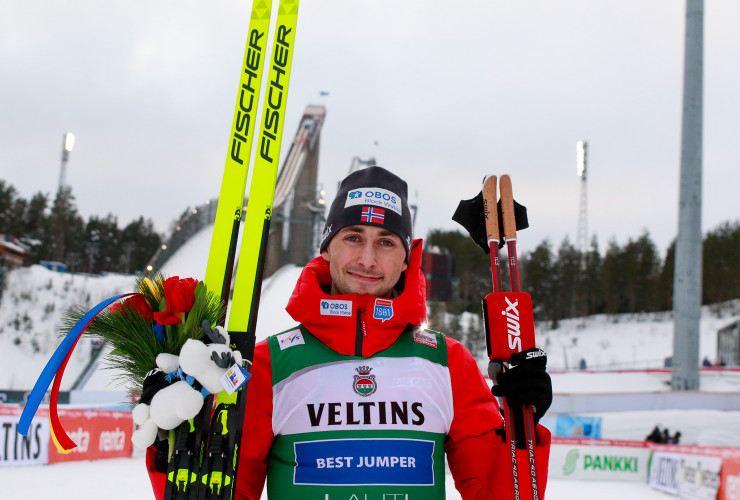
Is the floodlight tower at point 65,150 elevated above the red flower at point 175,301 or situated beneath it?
elevated above

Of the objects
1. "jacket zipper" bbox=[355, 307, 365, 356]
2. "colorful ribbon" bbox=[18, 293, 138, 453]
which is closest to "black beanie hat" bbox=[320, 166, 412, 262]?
"jacket zipper" bbox=[355, 307, 365, 356]

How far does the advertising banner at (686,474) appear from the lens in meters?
9.52

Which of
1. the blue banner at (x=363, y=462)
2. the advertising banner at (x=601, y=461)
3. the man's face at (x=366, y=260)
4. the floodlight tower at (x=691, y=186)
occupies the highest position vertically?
the floodlight tower at (x=691, y=186)

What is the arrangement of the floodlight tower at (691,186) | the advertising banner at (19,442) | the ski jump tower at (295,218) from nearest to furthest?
the advertising banner at (19,442)
the floodlight tower at (691,186)
the ski jump tower at (295,218)

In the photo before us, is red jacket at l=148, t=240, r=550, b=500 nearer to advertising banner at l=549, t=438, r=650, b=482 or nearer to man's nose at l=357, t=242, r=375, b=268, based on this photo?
man's nose at l=357, t=242, r=375, b=268

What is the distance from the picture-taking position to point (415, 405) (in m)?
2.13

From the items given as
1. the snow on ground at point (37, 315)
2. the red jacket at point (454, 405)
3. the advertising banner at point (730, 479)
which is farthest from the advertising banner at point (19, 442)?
the snow on ground at point (37, 315)

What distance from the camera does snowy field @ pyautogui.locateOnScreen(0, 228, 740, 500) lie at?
945cm

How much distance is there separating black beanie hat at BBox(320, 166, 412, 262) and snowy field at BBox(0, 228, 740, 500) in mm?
1037

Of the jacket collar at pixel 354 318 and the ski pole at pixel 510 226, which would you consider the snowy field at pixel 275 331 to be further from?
the ski pole at pixel 510 226

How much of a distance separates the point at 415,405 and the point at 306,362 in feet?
1.34

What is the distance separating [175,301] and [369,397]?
0.72 metres

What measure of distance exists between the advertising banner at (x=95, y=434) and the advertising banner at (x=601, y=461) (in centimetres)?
876

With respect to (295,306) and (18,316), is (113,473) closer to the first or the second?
(295,306)
